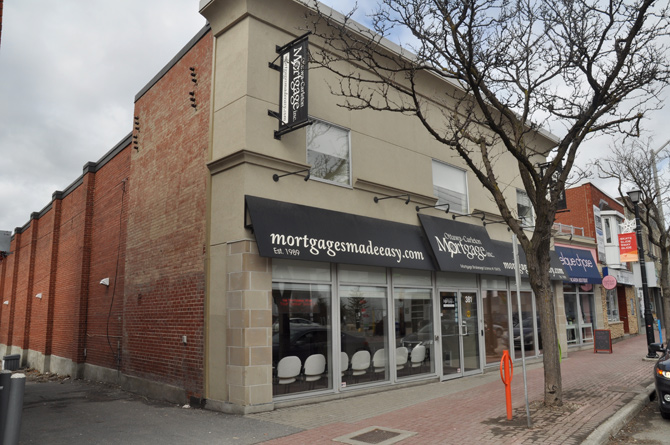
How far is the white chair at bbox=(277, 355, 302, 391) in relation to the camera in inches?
363

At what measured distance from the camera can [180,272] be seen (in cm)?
1068

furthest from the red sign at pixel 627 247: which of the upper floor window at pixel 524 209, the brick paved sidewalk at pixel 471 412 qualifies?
the brick paved sidewalk at pixel 471 412

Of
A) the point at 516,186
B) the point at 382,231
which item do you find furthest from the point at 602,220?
the point at 382,231

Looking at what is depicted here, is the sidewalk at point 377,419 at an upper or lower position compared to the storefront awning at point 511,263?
lower

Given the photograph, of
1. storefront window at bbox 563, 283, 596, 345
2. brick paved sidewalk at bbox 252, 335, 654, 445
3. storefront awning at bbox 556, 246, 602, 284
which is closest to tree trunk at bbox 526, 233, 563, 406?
brick paved sidewalk at bbox 252, 335, 654, 445

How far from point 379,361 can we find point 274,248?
404 cm

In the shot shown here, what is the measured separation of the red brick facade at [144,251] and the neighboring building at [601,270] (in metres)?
16.2

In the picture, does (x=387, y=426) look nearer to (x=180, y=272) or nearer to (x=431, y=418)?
(x=431, y=418)

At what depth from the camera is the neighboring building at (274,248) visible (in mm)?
9188

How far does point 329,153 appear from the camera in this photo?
10867mm

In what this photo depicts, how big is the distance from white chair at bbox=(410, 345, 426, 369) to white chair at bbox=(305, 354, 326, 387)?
2.86 meters

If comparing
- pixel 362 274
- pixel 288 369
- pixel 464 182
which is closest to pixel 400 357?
pixel 362 274

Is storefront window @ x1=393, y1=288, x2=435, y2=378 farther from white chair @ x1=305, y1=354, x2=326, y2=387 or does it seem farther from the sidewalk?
white chair @ x1=305, y1=354, x2=326, y2=387

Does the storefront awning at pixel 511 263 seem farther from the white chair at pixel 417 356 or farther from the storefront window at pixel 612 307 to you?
the storefront window at pixel 612 307
